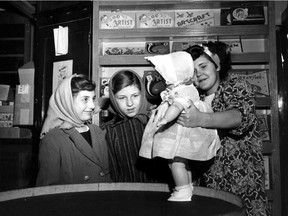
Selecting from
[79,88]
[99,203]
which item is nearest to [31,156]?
[79,88]

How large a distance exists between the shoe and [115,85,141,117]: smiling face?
2.20ft

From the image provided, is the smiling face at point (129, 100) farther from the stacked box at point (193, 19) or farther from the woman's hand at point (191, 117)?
the stacked box at point (193, 19)

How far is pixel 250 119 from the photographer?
55.6 inches

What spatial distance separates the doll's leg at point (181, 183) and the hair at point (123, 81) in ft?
2.30

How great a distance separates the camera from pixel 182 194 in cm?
126

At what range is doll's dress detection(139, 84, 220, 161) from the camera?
127 centimetres

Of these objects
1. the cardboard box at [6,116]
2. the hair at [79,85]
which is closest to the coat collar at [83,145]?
the hair at [79,85]

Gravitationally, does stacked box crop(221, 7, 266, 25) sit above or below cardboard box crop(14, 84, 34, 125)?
above

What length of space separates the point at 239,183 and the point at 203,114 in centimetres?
40

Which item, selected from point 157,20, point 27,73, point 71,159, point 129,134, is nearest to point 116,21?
point 157,20

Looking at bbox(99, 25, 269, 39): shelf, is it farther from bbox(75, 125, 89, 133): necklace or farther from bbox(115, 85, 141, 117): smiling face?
bbox(75, 125, 89, 133): necklace

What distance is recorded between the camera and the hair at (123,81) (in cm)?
189

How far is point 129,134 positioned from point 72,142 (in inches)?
11.4

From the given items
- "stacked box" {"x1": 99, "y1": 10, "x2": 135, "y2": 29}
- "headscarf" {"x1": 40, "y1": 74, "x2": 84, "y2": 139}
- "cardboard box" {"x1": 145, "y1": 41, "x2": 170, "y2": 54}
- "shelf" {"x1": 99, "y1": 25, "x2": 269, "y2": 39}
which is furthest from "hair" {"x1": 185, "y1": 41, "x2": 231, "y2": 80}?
"stacked box" {"x1": 99, "y1": 10, "x2": 135, "y2": 29}
